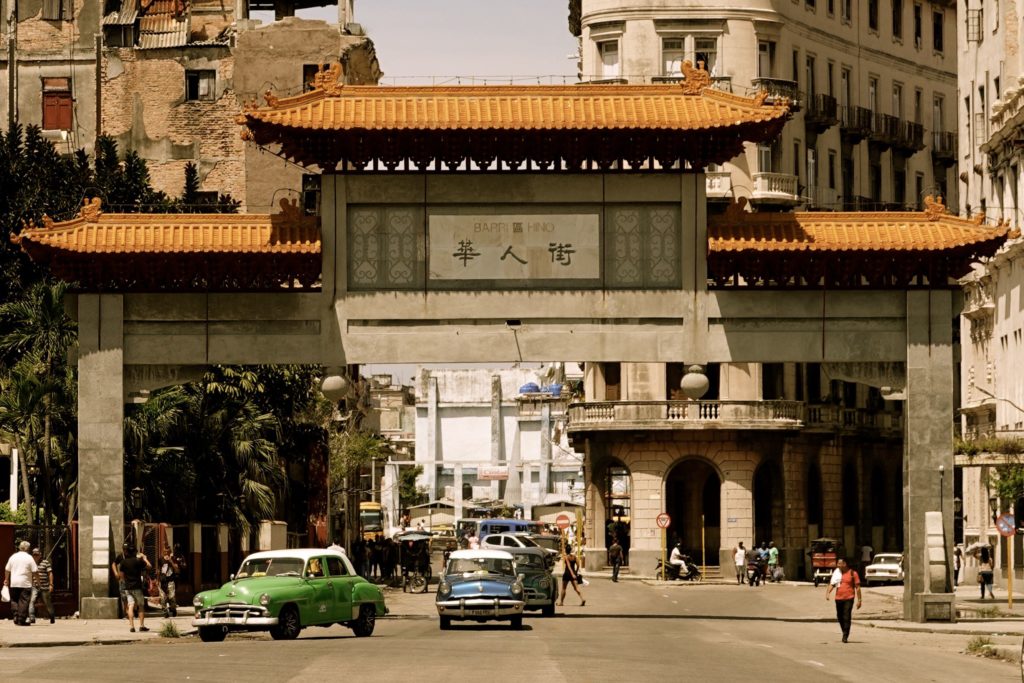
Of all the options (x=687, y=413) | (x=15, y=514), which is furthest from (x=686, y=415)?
(x=15, y=514)

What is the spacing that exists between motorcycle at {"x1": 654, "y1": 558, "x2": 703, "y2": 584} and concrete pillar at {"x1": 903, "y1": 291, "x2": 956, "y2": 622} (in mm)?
34420

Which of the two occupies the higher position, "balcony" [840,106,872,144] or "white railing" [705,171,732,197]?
"balcony" [840,106,872,144]

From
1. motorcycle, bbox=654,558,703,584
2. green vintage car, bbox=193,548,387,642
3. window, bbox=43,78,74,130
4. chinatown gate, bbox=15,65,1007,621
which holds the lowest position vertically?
motorcycle, bbox=654,558,703,584

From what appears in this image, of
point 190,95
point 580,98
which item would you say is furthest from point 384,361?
point 190,95

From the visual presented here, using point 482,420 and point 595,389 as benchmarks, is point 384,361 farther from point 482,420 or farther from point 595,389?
point 482,420

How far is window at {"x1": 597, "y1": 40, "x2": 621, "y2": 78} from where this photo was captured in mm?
85875

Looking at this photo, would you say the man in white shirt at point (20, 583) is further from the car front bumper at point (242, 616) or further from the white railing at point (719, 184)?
the white railing at point (719, 184)

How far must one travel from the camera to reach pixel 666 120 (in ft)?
146

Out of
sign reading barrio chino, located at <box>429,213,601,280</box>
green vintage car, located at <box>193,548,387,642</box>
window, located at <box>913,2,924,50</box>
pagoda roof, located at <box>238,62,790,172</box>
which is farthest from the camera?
window, located at <box>913,2,924,50</box>

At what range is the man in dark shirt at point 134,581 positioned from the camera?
4041 centimetres

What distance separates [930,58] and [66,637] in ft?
229

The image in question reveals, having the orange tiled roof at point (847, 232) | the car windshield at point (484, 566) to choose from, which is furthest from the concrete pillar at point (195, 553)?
the orange tiled roof at point (847, 232)

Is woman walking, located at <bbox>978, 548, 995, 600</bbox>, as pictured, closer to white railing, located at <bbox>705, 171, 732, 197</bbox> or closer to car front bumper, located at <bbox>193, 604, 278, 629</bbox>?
car front bumper, located at <bbox>193, 604, 278, 629</bbox>

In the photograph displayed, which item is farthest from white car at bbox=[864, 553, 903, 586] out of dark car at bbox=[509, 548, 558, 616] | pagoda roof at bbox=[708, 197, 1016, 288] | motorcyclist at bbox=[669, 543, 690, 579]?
pagoda roof at bbox=[708, 197, 1016, 288]
